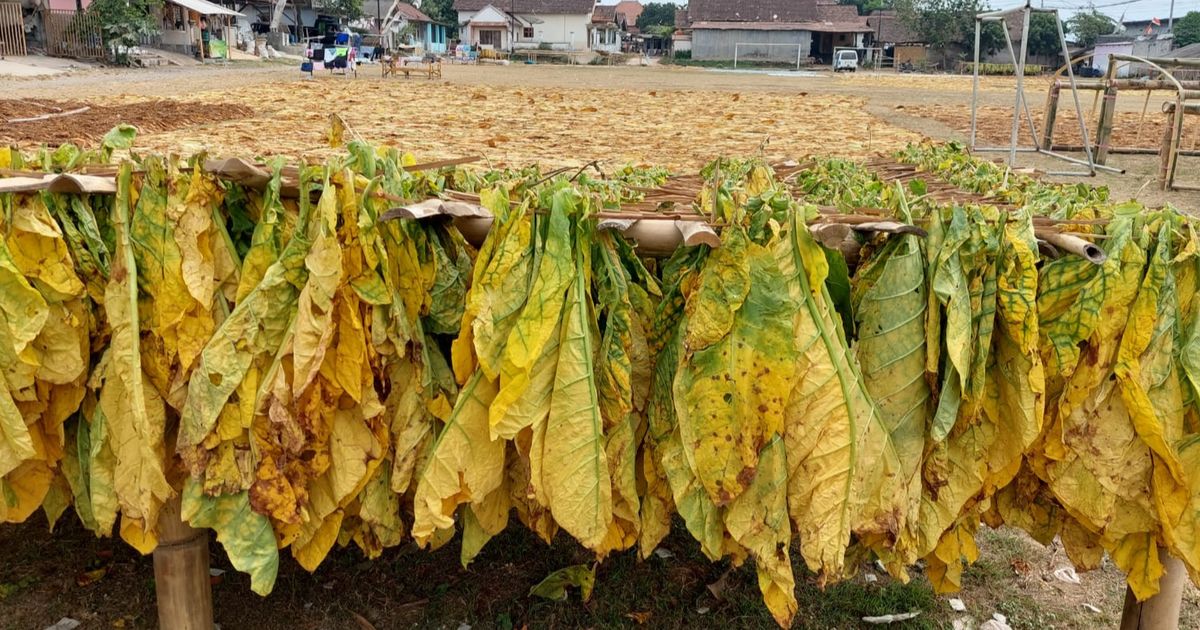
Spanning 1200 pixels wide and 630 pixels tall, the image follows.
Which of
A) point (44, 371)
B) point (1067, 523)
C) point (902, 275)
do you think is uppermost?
point (902, 275)

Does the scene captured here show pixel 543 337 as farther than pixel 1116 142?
No

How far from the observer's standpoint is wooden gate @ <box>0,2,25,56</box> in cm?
2739

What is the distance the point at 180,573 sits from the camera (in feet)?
8.87

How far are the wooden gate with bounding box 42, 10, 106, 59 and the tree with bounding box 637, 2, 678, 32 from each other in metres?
52.7

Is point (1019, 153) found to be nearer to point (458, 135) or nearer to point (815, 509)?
point (458, 135)

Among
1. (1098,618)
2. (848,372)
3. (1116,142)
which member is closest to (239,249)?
(848,372)

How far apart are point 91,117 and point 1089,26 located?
69855 mm

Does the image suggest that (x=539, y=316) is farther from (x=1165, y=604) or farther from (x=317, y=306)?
(x=1165, y=604)

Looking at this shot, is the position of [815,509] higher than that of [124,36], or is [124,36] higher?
[124,36]

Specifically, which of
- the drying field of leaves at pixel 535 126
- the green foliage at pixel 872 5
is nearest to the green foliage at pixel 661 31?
the green foliage at pixel 872 5

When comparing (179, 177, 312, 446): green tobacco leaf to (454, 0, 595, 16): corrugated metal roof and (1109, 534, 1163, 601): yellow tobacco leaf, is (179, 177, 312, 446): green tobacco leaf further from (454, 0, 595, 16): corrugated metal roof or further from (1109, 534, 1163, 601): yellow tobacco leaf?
(454, 0, 595, 16): corrugated metal roof

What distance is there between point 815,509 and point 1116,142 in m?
14.7

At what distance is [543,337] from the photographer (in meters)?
2.19

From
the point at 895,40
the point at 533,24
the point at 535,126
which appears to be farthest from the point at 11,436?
the point at 895,40
